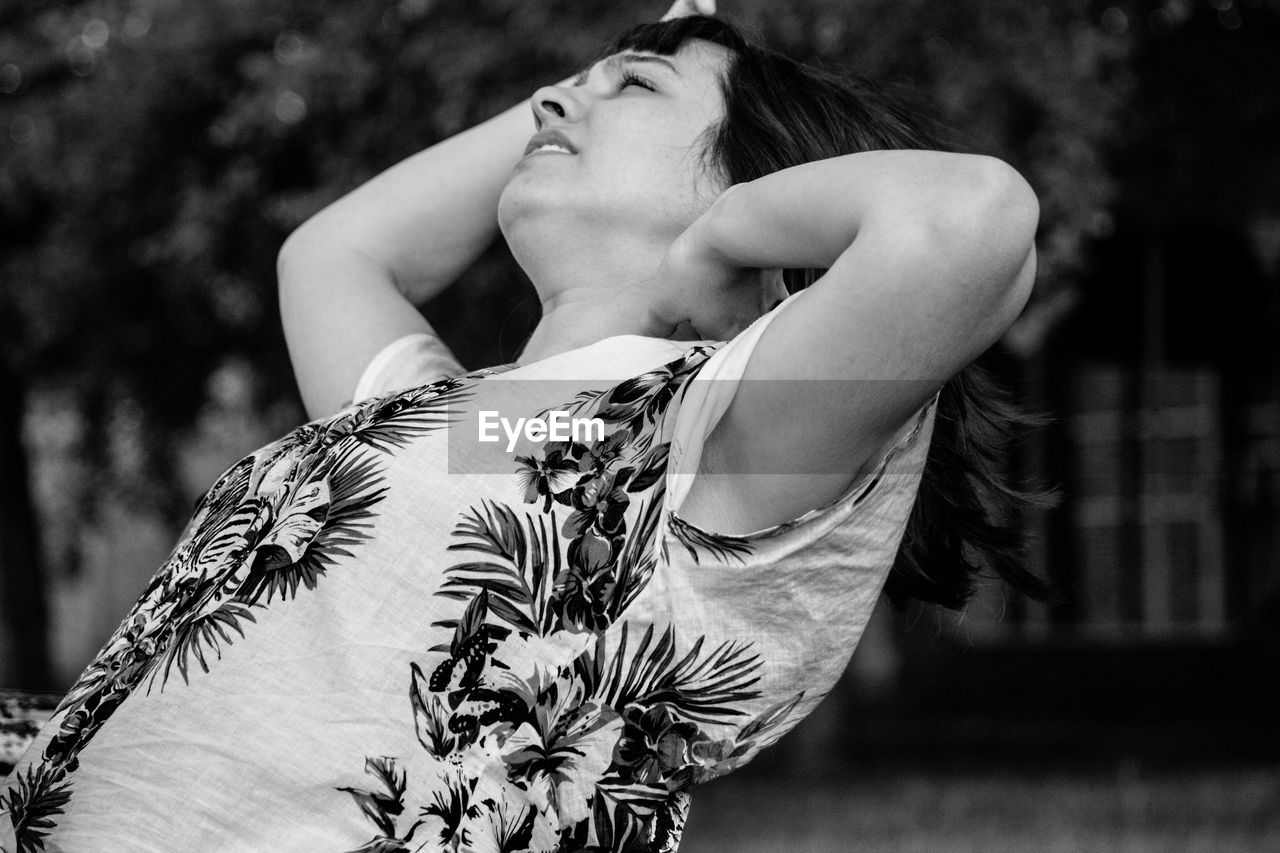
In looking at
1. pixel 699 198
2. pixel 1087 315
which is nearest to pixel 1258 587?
pixel 1087 315

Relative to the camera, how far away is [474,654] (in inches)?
48.3

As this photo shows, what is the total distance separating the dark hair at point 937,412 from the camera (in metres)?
1.56

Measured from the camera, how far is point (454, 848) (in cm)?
120

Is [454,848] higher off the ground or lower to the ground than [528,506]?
lower

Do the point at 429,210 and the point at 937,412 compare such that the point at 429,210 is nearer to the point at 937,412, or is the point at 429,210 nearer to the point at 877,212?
the point at 937,412

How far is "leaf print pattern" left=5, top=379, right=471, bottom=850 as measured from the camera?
4.12 ft

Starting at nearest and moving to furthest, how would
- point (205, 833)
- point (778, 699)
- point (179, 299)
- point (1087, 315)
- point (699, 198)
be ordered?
point (205, 833) < point (778, 699) < point (699, 198) < point (179, 299) < point (1087, 315)

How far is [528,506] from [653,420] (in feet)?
0.47

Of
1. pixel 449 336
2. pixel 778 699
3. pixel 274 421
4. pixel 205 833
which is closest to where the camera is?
pixel 205 833

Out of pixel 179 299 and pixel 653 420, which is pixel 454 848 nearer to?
pixel 653 420

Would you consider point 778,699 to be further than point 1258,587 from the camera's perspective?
No

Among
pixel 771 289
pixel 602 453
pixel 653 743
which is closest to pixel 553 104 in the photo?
pixel 771 289

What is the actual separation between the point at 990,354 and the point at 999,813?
14.0 ft

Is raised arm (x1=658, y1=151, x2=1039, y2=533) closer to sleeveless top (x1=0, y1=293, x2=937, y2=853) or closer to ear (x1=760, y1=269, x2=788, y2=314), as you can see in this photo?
sleeveless top (x1=0, y1=293, x2=937, y2=853)
